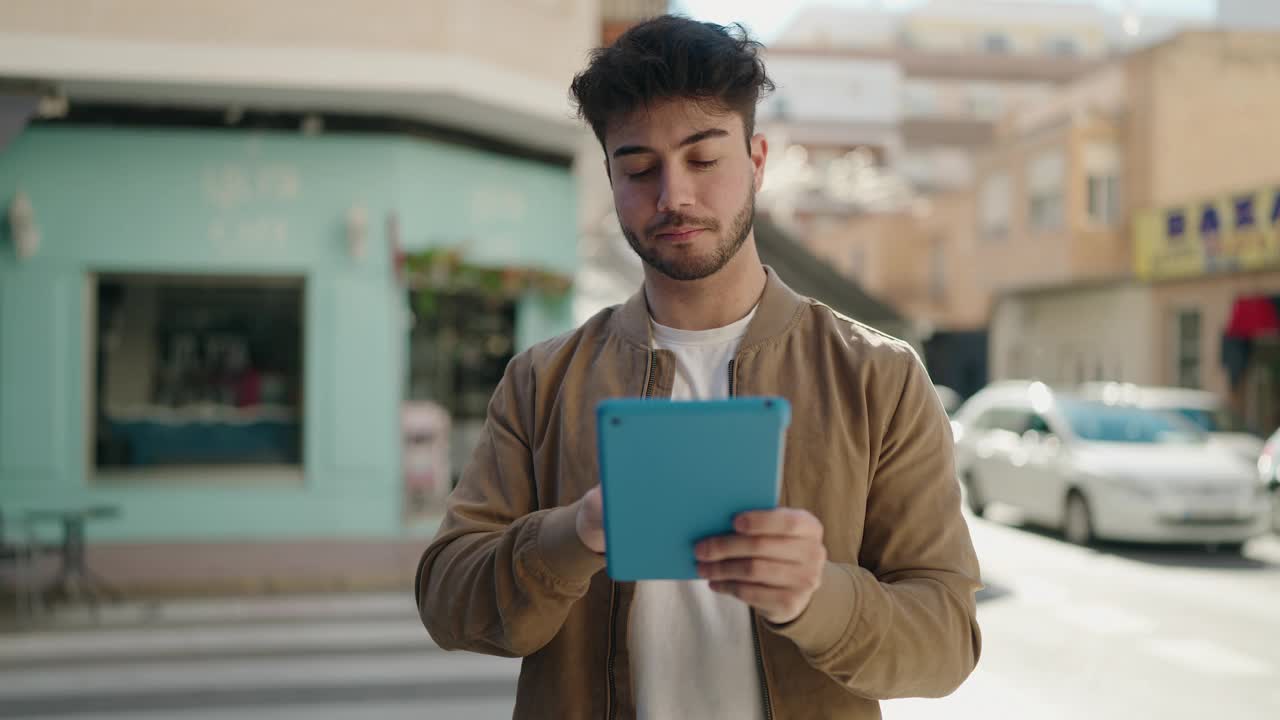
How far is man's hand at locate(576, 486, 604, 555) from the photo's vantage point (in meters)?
1.56

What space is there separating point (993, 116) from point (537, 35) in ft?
170

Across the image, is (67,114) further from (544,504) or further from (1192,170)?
(1192,170)

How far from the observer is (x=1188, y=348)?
1077 inches

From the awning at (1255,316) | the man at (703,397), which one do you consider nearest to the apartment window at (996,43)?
the awning at (1255,316)

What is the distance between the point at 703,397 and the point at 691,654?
0.41m

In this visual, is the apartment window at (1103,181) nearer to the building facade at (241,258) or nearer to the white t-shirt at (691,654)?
the building facade at (241,258)

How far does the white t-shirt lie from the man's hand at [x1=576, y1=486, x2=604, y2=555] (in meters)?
0.33

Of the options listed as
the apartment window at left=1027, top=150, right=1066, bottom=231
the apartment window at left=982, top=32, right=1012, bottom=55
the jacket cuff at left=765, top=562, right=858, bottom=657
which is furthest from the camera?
the apartment window at left=982, top=32, right=1012, bottom=55

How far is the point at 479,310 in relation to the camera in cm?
1311

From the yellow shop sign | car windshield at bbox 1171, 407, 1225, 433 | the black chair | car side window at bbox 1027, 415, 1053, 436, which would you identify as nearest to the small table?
the black chair

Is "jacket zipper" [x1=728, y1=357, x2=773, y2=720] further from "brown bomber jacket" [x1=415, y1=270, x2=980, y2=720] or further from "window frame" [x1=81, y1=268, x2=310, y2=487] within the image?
"window frame" [x1=81, y1=268, x2=310, y2=487]

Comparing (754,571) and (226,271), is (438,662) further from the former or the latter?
(754,571)

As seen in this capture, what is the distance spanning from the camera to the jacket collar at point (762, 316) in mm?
1962

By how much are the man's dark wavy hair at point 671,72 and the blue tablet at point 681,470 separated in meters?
0.63
